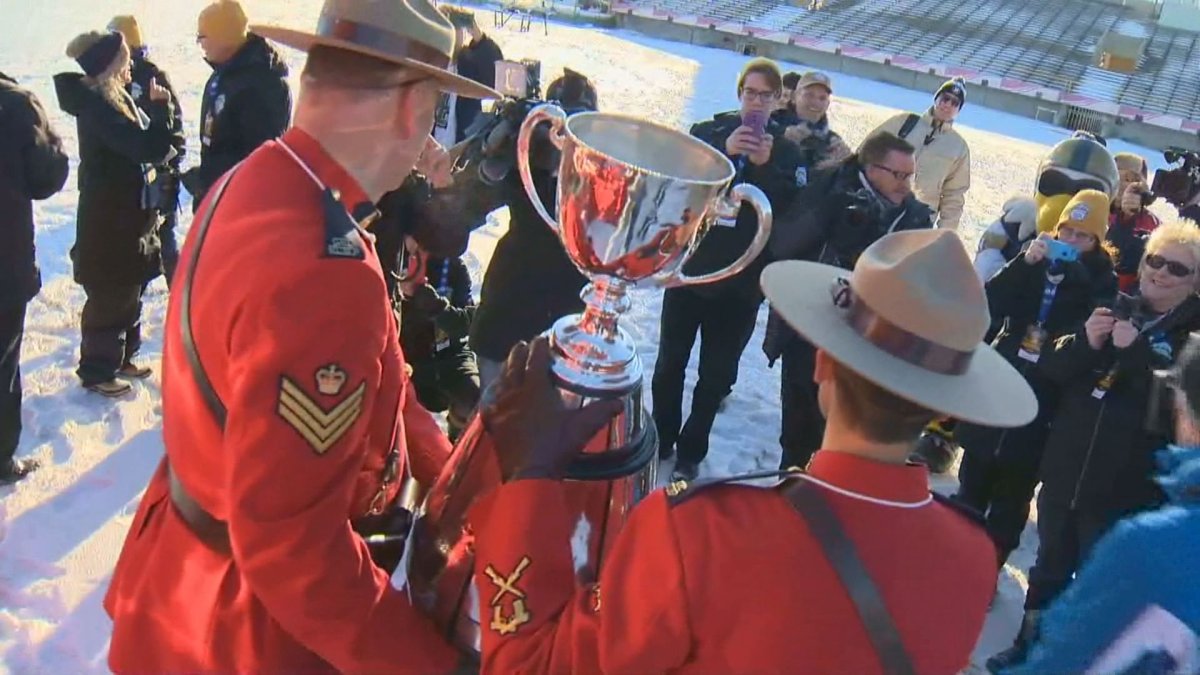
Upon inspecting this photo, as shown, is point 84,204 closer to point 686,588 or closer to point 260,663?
point 260,663

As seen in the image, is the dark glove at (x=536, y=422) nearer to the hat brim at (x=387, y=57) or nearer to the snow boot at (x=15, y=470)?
the hat brim at (x=387, y=57)

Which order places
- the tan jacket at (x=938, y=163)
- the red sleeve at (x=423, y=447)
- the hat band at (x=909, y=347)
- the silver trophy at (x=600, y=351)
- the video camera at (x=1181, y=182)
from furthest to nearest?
1. the video camera at (x=1181, y=182)
2. the tan jacket at (x=938, y=163)
3. the red sleeve at (x=423, y=447)
4. the silver trophy at (x=600, y=351)
5. the hat band at (x=909, y=347)

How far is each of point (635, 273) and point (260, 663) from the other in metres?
0.97

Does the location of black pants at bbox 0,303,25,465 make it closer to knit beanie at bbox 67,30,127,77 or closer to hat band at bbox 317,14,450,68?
knit beanie at bbox 67,30,127,77

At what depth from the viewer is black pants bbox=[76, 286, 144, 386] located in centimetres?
441

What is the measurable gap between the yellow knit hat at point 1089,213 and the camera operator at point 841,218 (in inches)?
22.1

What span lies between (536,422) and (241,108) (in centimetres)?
342

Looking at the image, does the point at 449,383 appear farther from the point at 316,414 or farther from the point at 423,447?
the point at 316,414

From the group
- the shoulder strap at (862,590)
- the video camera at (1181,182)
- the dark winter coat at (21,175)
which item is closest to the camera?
the shoulder strap at (862,590)

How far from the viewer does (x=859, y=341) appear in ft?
4.84

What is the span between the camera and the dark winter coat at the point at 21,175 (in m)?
3.47

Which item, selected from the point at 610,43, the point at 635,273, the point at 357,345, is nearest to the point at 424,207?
the point at 635,273

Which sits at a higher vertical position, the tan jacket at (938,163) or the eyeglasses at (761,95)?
the eyeglasses at (761,95)

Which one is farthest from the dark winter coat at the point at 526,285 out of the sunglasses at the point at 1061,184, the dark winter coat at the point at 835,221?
the sunglasses at the point at 1061,184
